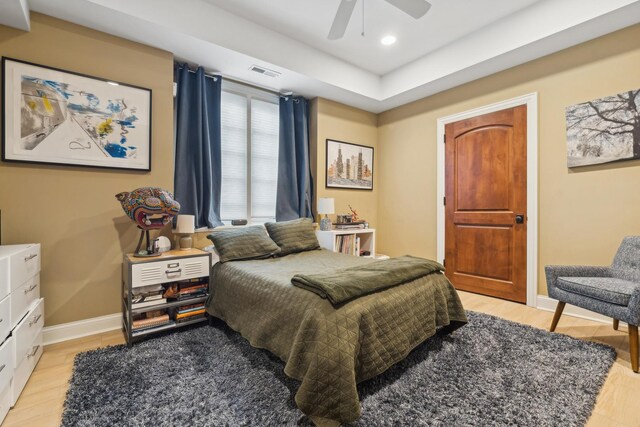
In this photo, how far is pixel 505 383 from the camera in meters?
1.69

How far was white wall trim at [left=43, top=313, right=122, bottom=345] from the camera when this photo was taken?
2.27 meters

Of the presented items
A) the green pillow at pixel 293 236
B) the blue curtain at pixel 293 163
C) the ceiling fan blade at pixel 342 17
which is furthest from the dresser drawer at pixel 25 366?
the ceiling fan blade at pixel 342 17

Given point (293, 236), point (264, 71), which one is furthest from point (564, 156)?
point (264, 71)

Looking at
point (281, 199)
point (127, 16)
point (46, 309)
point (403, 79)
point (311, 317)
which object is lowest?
point (46, 309)

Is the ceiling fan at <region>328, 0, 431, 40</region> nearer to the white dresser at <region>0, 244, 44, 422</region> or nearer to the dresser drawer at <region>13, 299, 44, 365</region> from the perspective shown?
the white dresser at <region>0, 244, 44, 422</region>

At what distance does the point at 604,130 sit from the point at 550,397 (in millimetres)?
2453

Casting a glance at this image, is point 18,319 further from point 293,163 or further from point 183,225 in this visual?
point 293,163

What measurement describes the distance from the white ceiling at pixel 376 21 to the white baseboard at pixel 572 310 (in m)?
2.93

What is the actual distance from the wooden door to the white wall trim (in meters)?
3.82

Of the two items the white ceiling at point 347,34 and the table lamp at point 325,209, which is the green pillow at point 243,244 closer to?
the table lamp at point 325,209

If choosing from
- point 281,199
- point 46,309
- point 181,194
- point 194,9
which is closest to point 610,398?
point 281,199

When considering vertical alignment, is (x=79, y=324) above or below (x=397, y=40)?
below

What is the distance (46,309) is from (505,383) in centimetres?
334

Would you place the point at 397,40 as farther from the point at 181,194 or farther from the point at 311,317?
the point at 311,317
